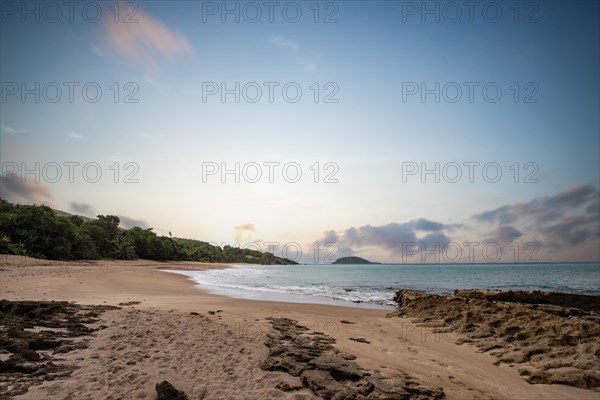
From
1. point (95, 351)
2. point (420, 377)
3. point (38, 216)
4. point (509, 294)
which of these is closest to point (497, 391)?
point (420, 377)

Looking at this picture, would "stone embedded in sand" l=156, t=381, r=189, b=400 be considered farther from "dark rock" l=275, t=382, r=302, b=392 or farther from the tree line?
the tree line

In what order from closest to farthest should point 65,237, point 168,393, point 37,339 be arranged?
point 168,393, point 37,339, point 65,237

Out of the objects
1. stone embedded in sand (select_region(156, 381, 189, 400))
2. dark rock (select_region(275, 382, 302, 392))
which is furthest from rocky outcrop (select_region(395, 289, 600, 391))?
stone embedded in sand (select_region(156, 381, 189, 400))

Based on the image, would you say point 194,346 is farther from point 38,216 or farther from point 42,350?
point 38,216

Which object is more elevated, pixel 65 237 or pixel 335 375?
pixel 65 237

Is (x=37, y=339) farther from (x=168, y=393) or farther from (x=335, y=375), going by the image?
(x=335, y=375)

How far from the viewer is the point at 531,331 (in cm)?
981

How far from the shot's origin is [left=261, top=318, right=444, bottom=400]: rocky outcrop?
5.62 metres

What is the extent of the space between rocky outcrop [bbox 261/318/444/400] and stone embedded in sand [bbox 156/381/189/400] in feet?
6.26

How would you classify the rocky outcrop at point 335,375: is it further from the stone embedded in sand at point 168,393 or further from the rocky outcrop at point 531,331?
the rocky outcrop at point 531,331

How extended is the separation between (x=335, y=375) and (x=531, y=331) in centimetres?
722

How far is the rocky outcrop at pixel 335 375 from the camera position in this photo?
5617mm

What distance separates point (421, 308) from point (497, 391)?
866 cm

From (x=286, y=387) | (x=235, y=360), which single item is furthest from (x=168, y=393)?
(x=235, y=360)
